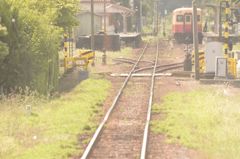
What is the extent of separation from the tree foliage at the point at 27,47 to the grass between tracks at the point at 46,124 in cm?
89

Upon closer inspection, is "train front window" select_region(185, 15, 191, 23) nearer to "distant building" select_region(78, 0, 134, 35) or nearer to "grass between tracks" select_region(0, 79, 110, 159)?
"distant building" select_region(78, 0, 134, 35)

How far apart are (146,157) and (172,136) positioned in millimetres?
1930

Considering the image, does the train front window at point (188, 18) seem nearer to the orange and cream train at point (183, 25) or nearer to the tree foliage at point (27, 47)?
the orange and cream train at point (183, 25)

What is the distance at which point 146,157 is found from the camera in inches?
408

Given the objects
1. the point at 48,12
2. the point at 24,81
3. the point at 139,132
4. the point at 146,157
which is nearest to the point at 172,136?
the point at 139,132

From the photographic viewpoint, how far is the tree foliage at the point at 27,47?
636 inches

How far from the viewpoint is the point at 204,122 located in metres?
13.4

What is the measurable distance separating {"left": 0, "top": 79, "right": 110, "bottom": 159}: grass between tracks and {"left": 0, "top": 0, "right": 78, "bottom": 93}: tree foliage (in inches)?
34.9

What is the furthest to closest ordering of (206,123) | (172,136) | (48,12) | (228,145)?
(48,12) → (206,123) → (172,136) → (228,145)

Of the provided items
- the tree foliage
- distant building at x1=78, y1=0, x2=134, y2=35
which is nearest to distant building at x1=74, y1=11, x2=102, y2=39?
distant building at x1=78, y1=0, x2=134, y2=35

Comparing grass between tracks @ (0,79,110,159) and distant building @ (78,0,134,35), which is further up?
distant building @ (78,0,134,35)

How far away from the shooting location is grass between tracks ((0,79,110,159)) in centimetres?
1066

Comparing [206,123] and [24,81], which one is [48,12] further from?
[206,123]

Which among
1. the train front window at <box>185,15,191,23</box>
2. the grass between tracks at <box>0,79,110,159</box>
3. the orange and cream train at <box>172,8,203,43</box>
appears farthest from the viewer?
the train front window at <box>185,15,191,23</box>
